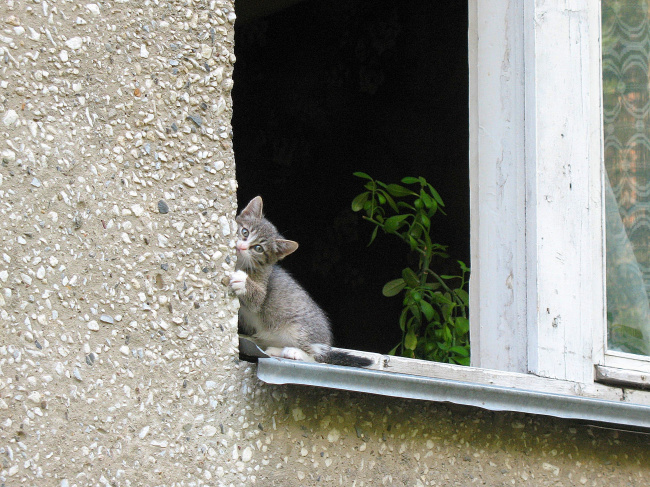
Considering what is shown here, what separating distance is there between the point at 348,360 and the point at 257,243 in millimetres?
777

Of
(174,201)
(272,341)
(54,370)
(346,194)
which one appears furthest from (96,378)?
(346,194)

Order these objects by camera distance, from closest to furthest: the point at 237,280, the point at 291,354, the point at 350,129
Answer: the point at 237,280
the point at 291,354
the point at 350,129

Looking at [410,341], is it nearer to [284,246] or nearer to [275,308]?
[284,246]

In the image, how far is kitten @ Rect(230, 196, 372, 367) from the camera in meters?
2.34

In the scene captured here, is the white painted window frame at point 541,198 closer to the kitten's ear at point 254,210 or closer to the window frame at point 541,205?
the window frame at point 541,205

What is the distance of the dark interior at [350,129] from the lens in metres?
4.62

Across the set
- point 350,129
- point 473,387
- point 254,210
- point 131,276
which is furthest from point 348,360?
point 350,129

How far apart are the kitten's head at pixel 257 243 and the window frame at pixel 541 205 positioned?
0.73 metres

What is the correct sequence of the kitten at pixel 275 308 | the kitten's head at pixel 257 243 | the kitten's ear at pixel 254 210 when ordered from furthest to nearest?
1. the kitten's ear at pixel 254 210
2. the kitten's head at pixel 257 243
3. the kitten at pixel 275 308

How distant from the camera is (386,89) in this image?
4867 millimetres

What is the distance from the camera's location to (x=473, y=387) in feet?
6.42

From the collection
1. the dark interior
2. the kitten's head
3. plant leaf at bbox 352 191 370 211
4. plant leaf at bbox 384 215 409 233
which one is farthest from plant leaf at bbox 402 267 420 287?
the kitten's head

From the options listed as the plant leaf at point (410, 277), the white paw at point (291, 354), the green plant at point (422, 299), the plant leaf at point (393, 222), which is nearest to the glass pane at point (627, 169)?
the green plant at point (422, 299)

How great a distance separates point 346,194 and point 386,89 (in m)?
0.76
